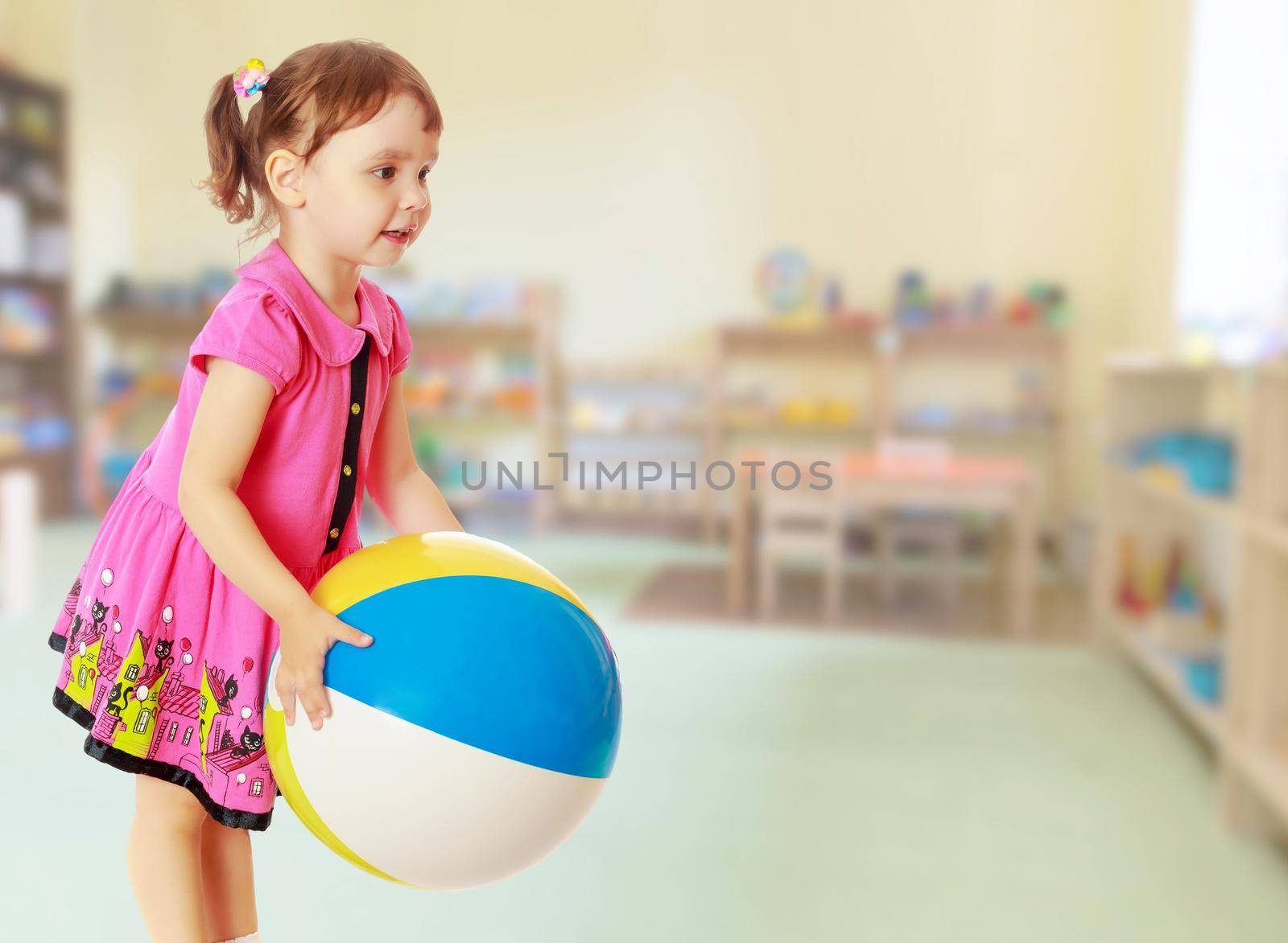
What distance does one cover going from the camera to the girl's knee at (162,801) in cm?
98

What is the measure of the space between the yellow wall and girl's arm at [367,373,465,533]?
4.12m

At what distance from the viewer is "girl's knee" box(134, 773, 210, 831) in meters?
0.98

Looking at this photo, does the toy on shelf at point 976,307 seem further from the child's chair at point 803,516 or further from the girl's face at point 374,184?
the girl's face at point 374,184

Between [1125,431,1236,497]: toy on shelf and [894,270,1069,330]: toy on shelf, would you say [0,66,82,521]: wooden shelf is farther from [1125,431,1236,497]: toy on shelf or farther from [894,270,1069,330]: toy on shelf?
[1125,431,1236,497]: toy on shelf

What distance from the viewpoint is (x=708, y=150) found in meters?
5.34

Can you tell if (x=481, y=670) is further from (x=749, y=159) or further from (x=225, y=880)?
(x=749, y=159)

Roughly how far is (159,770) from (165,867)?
10 centimetres

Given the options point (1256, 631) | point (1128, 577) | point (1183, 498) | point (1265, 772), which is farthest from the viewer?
point (1128, 577)

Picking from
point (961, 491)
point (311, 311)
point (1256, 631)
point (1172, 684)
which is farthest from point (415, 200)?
point (961, 491)

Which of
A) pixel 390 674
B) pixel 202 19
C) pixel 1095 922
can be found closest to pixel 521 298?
pixel 202 19

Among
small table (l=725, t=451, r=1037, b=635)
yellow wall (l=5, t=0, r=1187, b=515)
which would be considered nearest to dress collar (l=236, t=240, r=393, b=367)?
small table (l=725, t=451, r=1037, b=635)

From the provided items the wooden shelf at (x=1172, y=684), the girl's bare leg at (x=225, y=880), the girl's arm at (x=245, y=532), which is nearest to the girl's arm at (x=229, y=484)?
the girl's arm at (x=245, y=532)

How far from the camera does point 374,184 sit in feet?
2.89

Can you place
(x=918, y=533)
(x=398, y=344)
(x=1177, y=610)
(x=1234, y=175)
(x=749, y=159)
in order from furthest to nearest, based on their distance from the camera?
1. (x=749, y=159)
2. (x=918, y=533)
3. (x=1234, y=175)
4. (x=1177, y=610)
5. (x=398, y=344)
